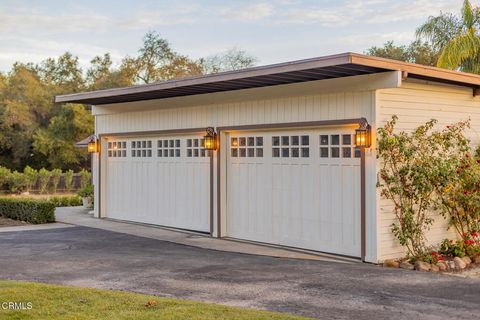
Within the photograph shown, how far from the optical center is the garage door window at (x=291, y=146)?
32.5 ft

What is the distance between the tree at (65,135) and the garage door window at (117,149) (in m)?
18.4

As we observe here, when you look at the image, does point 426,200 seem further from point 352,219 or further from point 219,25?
point 219,25

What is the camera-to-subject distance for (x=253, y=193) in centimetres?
1094

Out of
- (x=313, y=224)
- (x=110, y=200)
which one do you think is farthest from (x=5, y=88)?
(x=313, y=224)

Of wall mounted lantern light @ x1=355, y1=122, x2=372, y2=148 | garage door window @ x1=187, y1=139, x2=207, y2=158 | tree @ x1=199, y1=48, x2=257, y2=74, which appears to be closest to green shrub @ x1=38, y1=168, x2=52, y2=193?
garage door window @ x1=187, y1=139, x2=207, y2=158

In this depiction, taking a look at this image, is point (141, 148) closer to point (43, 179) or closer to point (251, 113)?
point (251, 113)

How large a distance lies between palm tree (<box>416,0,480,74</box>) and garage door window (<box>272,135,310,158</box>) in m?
9.62

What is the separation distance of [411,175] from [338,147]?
123 centimetres

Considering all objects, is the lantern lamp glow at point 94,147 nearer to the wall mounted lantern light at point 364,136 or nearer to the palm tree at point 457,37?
the wall mounted lantern light at point 364,136

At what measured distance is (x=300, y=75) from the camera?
9.10 metres

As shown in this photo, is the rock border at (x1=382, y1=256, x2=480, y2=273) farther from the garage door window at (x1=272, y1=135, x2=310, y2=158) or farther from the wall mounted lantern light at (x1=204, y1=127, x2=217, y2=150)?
the wall mounted lantern light at (x1=204, y1=127, x2=217, y2=150)

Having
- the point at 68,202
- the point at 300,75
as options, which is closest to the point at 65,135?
the point at 68,202

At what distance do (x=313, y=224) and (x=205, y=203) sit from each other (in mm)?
2993

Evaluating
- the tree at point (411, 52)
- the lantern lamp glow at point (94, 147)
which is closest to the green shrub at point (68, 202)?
the lantern lamp glow at point (94, 147)
